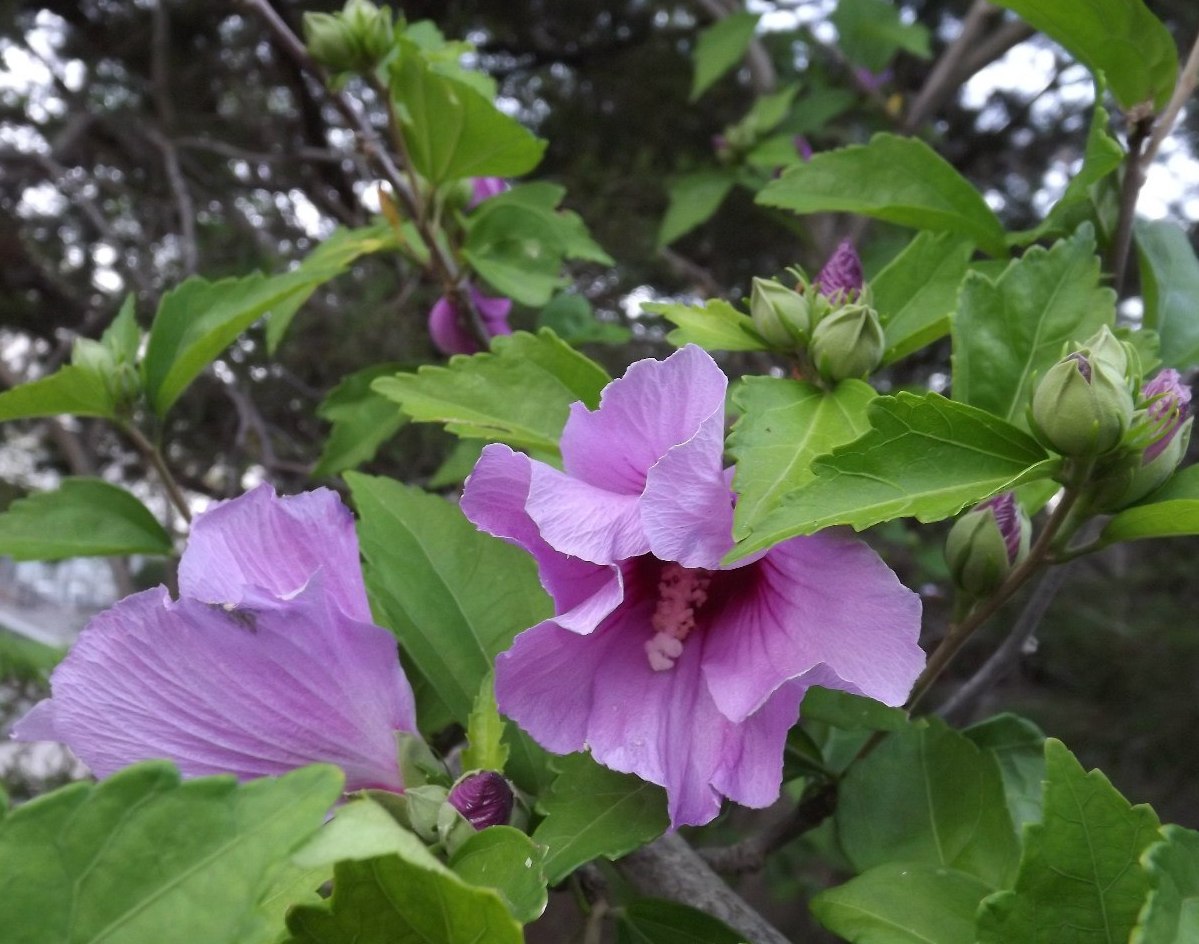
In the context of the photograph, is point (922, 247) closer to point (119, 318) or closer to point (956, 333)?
point (956, 333)

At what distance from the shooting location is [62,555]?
99 cm

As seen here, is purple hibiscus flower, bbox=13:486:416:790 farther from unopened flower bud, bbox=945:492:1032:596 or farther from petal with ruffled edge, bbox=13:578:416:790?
unopened flower bud, bbox=945:492:1032:596

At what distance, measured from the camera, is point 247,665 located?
1.93 ft

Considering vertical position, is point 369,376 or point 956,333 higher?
point 956,333

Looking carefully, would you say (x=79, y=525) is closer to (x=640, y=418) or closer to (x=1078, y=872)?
(x=640, y=418)

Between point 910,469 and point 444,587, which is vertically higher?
point 910,469

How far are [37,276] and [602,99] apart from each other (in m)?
1.68

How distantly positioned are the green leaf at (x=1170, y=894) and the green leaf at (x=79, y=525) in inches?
36.2

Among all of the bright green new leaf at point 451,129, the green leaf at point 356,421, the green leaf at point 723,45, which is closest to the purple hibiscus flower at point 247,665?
the bright green new leaf at point 451,129

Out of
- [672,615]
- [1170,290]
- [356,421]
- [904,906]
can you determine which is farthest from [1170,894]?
[356,421]

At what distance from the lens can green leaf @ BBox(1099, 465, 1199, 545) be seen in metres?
0.56

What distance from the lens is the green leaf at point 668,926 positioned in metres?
0.63

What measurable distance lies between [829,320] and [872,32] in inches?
75.7

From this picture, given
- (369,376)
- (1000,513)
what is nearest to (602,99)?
(369,376)
